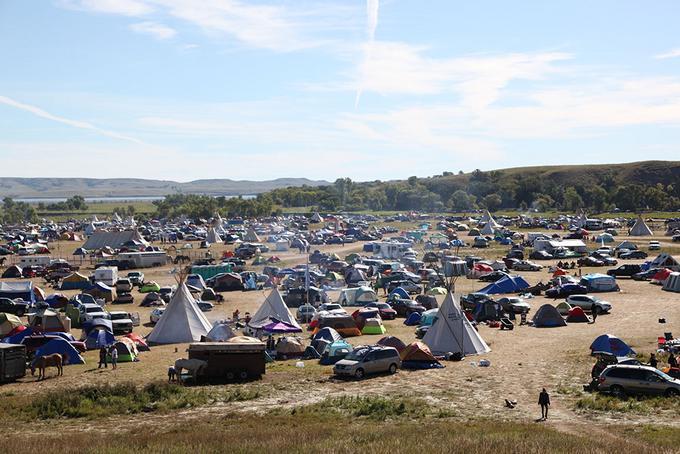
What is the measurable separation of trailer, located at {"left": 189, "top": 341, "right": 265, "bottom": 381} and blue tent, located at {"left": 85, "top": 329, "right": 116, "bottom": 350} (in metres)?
5.81

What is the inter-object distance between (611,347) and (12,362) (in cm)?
1711

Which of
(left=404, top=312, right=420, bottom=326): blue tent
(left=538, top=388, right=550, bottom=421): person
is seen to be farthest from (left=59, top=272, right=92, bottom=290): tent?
(left=538, top=388, right=550, bottom=421): person

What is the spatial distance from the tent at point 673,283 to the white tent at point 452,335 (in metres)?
17.5

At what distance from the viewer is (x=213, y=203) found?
420 feet

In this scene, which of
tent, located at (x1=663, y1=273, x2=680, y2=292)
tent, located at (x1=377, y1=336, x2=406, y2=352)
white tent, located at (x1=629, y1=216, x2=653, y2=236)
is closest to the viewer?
tent, located at (x1=377, y1=336, x2=406, y2=352)

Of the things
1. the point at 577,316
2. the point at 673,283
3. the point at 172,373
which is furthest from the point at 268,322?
the point at 673,283

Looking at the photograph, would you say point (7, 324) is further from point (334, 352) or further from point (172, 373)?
point (334, 352)

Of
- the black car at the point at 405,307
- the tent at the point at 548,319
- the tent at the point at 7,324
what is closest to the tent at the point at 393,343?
the tent at the point at 548,319

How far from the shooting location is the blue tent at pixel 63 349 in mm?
23141

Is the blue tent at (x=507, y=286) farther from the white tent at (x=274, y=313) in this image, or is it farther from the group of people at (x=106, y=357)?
the group of people at (x=106, y=357)

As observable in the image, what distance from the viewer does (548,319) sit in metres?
29.4

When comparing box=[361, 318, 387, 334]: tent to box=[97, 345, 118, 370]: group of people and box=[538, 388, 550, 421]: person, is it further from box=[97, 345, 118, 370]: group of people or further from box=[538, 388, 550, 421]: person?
box=[538, 388, 550, 421]: person

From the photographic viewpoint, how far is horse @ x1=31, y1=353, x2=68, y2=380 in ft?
70.9

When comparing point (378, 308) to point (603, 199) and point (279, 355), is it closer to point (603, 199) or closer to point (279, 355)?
point (279, 355)
